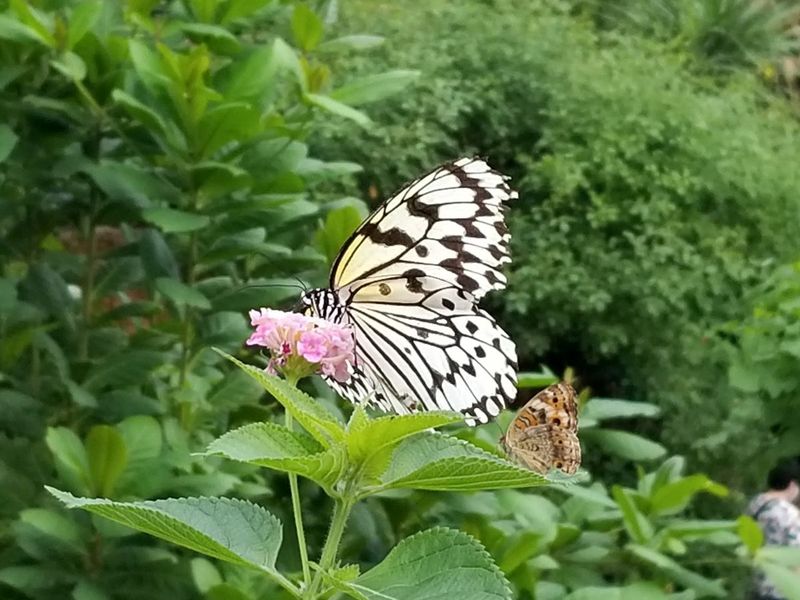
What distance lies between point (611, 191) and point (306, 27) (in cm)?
149

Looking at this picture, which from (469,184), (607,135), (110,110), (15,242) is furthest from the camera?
(607,135)

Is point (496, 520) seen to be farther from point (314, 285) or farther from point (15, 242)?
point (15, 242)

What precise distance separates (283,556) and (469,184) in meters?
0.62

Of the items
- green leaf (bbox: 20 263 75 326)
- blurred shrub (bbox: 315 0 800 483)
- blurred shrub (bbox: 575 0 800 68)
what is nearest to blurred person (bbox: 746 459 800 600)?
blurred shrub (bbox: 315 0 800 483)

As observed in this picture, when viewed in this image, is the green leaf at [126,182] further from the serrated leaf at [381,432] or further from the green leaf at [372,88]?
the serrated leaf at [381,432]

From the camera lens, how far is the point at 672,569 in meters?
1.45

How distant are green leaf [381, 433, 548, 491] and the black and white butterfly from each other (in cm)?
28

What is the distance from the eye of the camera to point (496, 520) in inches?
55.2

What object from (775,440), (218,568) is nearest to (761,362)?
(775,440)

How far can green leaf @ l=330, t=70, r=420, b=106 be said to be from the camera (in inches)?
51.8

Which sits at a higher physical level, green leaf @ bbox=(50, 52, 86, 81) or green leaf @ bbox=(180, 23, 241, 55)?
green leaf @ bbox=(180, 23, 241, 55)

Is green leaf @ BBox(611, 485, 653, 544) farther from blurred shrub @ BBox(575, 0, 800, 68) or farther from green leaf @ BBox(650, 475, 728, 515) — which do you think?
blurred shrub @ BBox(575, 0, 800, 68)

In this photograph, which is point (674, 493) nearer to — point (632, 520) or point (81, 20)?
point (632, 520)

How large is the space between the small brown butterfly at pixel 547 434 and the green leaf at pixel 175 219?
1.41ft
